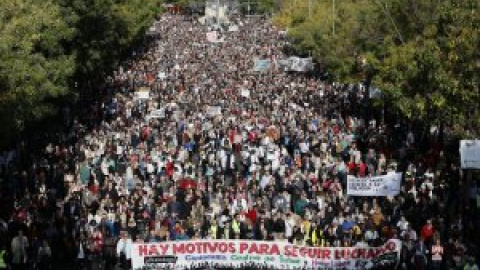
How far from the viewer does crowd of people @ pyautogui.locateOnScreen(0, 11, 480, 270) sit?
65.5 ft

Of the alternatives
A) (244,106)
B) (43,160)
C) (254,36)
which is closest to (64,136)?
(43,160)

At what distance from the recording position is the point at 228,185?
25172mm

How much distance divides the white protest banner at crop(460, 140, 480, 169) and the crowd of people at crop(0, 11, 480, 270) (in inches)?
50.8

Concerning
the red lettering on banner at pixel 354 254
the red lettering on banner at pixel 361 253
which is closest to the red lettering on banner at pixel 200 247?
the red lettering on banner at pixel 354 254

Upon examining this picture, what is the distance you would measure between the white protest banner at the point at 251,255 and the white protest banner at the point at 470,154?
3.97m

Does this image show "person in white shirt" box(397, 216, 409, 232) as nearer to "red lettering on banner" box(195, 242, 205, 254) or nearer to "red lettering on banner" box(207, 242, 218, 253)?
"red lettering on banner" box(207, 242, 218, 253)

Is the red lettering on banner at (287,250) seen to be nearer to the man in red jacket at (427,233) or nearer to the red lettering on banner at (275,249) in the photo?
the red lettering on banner at (275,249)

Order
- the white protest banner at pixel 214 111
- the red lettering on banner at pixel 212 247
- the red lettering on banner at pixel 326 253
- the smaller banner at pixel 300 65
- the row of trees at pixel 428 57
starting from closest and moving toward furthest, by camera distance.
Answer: the red lettering on banner at pixel 326 253
the red lettering on banner at pixel 212 247
the row of trees at pixel 428 57
the white protest banner at pixel 214 111
the smaller banner at pixel 300 65

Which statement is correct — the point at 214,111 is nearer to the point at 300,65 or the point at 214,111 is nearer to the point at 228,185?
the point at 228,185

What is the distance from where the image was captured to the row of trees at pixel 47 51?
22.8 metres

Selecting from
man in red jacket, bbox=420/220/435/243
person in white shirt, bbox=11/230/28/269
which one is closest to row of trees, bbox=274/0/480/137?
man in red jacket, bbox=420/220/435/243

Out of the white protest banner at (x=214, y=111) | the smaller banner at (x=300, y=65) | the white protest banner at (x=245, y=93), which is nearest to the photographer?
the white protest banner at (x=214, y=111)

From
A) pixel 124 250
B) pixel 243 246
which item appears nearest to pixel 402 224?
pixel 243 246

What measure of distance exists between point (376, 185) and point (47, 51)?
45.1ft
